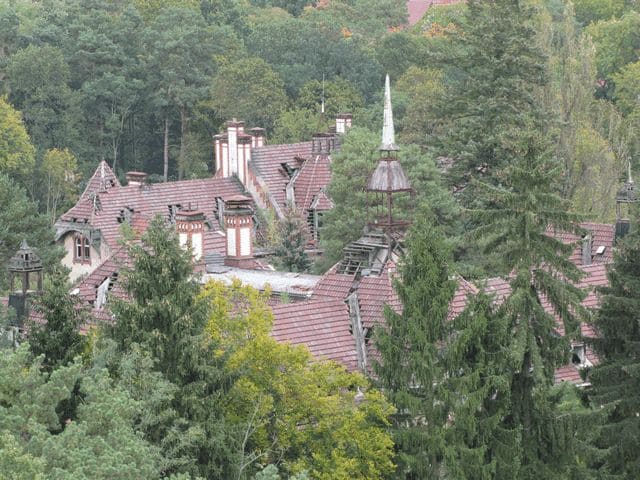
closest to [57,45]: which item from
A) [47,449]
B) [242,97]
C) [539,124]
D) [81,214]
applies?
[242,97]

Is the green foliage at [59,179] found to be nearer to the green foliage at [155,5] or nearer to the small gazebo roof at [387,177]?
the green foliage at [155,5]

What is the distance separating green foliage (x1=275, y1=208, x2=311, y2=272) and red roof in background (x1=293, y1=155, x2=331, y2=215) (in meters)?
8.16

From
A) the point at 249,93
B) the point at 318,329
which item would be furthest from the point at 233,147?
the point at 318,329

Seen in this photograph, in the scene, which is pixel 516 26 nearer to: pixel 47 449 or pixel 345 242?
pixel 345 242

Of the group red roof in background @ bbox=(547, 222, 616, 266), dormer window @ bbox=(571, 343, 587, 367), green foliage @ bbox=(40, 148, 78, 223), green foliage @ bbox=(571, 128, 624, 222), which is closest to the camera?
dormer window @ bbox=(571, 343, 587, 367)

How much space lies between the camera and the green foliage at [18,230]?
2464 inches

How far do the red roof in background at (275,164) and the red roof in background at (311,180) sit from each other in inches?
19.5

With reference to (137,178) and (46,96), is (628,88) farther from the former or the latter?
(137,178)

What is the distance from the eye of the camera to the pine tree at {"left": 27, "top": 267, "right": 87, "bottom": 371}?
132 feet

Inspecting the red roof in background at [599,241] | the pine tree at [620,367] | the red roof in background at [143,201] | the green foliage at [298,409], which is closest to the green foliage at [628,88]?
the red roof in background at [143,201]

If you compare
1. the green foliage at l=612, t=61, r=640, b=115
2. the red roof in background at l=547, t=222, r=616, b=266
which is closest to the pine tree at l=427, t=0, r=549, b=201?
the red roof in background at l=547, t=222, r=616, b=266

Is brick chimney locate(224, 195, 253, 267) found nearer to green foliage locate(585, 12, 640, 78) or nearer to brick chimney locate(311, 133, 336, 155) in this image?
brick chimney locate(311, 133, 336, 155)

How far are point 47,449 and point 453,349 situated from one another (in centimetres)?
1072

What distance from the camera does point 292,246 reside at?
64.6 metres
